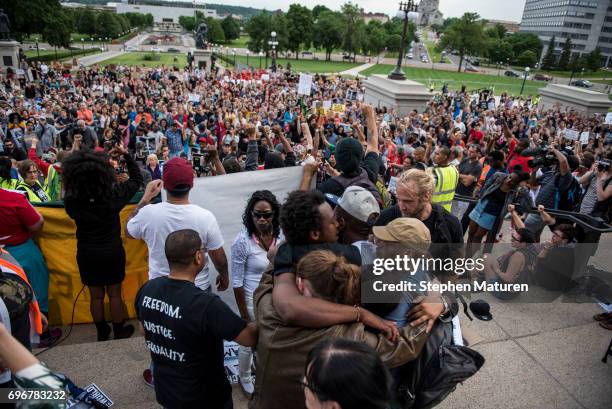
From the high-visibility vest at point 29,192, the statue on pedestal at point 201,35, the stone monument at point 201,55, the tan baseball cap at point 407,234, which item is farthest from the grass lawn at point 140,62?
the tan baseball cap at point 407,234

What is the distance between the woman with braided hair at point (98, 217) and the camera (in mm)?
3533

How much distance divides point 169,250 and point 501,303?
427 centimetres

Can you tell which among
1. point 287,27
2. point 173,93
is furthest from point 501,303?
point 287,27

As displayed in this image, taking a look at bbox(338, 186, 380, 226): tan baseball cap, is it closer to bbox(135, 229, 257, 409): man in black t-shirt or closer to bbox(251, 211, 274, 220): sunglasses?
bbox(251, 211, 274, 220): sunglasses

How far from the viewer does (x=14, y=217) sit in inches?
143

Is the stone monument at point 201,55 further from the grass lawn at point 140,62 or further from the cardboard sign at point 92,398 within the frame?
the cardboard sign at point 92,398

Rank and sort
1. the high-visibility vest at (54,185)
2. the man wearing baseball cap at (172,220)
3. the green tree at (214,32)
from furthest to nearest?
the green tree at (214,32)
the high-visibility vest at (54,185)
the man wearing baseball cap at (172,220)

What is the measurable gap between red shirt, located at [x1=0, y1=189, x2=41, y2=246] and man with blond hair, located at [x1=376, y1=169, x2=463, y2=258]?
326cm

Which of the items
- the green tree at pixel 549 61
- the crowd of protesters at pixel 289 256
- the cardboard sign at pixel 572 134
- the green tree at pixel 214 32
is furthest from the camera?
the green tree at pixel 214 32

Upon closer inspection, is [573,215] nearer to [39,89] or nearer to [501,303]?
[501,303]

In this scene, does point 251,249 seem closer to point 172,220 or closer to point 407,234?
point 172,220

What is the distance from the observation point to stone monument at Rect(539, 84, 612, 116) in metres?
22.4

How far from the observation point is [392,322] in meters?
2.00

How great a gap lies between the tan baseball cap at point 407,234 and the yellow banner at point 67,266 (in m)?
3.11
